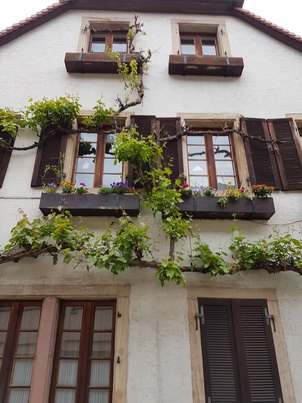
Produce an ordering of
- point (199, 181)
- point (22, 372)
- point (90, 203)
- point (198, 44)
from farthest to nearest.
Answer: point (198, 44)
point (199, 181)
point (90, 203)
point (22, 372)

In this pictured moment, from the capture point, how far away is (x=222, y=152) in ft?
21.6

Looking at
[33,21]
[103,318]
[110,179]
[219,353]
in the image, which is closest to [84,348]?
[103,318]

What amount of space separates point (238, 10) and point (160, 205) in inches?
A: 226

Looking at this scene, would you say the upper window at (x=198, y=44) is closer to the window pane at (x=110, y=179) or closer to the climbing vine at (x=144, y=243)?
the climbing vine at (x=144, y=243)

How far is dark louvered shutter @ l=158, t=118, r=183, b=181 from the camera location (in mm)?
6055

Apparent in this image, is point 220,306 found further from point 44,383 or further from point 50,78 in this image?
point 50,78

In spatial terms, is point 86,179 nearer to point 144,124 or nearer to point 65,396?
point 144,124

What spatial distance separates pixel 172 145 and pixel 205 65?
2.05 meters

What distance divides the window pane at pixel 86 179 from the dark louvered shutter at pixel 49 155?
0.41m

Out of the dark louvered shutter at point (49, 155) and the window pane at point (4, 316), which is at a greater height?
the dark louvered shutter at point (49, 155)

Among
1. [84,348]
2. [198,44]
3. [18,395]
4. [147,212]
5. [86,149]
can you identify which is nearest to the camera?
[18,395]

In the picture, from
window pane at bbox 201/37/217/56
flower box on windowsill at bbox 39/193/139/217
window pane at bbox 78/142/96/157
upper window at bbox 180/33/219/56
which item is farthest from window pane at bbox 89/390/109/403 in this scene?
window pane at bbox 201/37/217/56

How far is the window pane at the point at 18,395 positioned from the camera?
456cm

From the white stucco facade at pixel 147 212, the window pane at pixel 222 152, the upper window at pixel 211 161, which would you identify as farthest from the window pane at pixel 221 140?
the white stucco facade at pixel 147 212
